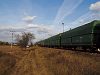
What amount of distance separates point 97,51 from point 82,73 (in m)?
14.8

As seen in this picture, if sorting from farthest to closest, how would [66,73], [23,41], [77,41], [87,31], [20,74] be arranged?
[23,41] < [77,41] < [87,31] < [20,74] < [66,73]

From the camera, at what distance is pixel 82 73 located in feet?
49.7

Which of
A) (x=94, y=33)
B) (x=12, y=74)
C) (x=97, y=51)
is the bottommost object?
(x=12, y=74)

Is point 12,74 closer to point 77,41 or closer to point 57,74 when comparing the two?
point 57,74

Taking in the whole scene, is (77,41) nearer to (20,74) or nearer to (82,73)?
(20,74)

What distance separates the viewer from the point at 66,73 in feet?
51.6

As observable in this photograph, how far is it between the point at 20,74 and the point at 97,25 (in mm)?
14754

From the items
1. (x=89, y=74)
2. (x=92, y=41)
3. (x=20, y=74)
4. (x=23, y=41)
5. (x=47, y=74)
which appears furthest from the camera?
(x=23, y=41)

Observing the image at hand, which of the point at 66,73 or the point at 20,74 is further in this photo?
the point at 20,74

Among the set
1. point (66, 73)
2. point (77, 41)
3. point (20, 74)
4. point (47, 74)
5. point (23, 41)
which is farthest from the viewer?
point (23, 41)

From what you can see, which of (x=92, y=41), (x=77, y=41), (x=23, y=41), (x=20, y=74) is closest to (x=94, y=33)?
(x=92, y=41)

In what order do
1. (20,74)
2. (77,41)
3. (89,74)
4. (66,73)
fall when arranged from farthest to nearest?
(77,41) < (20,74) < (66,73) < (89,74)

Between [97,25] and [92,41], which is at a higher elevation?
[97,25]

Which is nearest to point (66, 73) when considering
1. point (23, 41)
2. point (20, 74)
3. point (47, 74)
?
point (47, 74)
